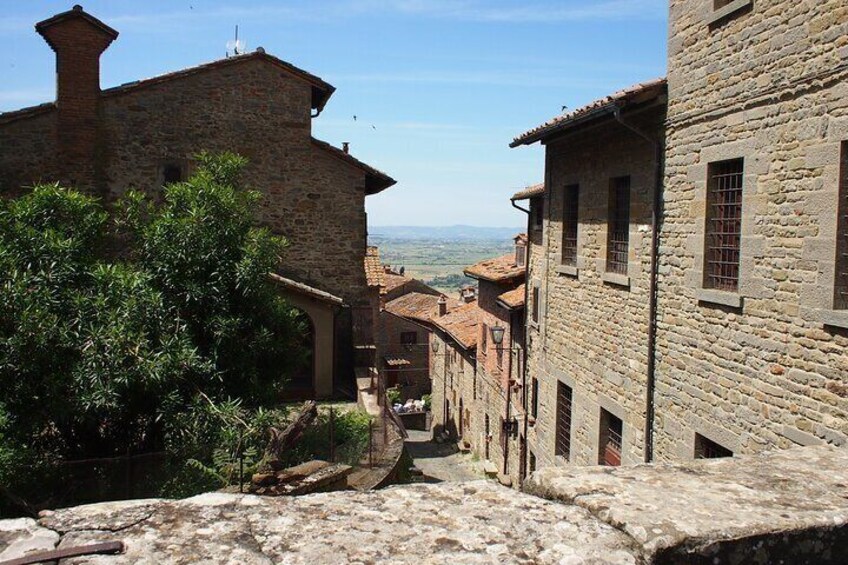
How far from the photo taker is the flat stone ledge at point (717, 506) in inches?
95.3

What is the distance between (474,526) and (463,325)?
26.0m

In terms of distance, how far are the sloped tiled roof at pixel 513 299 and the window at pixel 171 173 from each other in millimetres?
8813

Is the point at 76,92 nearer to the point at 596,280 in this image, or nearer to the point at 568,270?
the point at 568,270

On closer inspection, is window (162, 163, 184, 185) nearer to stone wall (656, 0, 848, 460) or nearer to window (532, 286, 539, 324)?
window (532, 286, 539, 324)

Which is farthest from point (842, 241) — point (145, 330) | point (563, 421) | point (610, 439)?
point (145, 330)

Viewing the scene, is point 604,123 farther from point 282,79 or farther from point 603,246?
point 282,79

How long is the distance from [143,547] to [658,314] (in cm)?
912

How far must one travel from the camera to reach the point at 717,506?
8.87ft

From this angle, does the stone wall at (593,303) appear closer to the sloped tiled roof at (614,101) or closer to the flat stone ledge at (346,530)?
the sloped tiled roof at (614,101)

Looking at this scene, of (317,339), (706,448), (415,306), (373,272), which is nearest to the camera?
(706,448)

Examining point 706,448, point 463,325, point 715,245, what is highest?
point 715,245

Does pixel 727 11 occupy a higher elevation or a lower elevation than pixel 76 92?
lower

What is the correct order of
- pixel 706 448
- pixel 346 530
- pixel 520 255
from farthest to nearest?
pixel 520 255, pixel 706 448, pixel 346 530

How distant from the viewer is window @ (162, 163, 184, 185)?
16.5 meters
